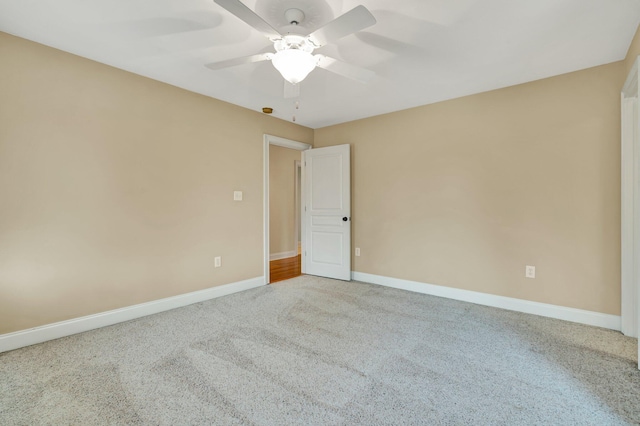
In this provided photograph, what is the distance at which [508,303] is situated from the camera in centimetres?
308

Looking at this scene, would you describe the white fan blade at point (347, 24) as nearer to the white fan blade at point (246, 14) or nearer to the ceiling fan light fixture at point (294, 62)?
the ceiling fan light fixture at point (294, 62)

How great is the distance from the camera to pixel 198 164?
3324mm

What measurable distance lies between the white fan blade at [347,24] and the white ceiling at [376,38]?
297 mm

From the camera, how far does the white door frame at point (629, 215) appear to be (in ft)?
7.82

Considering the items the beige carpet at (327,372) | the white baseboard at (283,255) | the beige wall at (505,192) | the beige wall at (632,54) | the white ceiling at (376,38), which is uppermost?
the white ceiling at (376,38)

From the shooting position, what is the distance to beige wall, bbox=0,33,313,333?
2.24 meters

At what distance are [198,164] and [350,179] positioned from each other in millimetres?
2093

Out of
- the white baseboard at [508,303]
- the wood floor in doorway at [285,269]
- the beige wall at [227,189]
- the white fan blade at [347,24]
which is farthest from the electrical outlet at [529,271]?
the wood floor in doorway at [285,269]

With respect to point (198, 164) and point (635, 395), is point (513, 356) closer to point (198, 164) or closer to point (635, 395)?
point (635, 395)

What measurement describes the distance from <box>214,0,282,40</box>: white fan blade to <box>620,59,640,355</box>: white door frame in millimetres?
2855

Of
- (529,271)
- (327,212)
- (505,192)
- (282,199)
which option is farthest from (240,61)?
(282,199)

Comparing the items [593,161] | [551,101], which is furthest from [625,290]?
[551,101]

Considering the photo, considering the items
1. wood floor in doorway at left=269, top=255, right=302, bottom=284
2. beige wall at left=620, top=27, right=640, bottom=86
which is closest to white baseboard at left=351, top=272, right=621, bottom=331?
wood floor in doorway at left=269, top=255, right=302, bottom=284

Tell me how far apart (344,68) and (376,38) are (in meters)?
0.41
